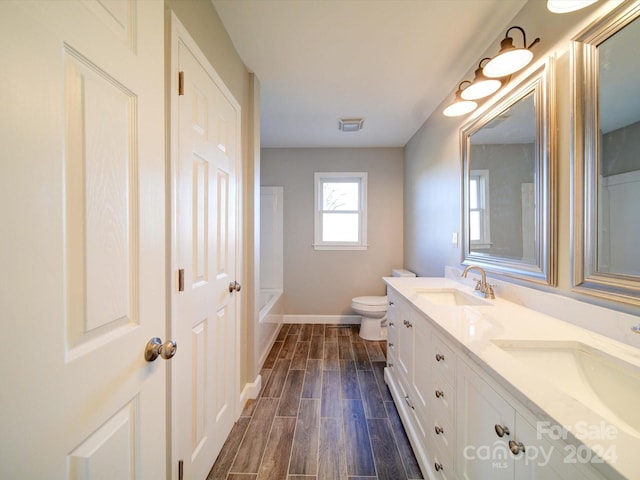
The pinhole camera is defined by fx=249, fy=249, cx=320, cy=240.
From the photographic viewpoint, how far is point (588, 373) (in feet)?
2.71

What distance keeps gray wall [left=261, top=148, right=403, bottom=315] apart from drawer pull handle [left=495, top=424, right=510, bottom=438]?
2785 millimetres

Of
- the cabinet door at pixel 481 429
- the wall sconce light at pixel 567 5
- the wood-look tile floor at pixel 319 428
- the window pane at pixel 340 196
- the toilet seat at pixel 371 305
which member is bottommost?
the wood-look tile floor at pixel 319 428

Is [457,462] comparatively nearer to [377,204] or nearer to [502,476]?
[502,476]

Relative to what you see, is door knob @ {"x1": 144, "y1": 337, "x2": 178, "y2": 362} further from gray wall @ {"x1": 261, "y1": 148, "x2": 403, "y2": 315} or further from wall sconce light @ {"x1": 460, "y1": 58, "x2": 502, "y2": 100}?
gray wall @ {"x1": 261, "y1": 148, "x2": 403, "y2": 315}

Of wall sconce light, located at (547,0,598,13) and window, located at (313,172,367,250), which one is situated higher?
wall sconce light, located at (547,0,598,13)

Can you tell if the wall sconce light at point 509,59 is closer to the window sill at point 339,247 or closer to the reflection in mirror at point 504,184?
the reflection in mirror at point 504,184

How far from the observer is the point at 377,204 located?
139 inches

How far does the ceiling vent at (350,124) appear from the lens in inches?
104

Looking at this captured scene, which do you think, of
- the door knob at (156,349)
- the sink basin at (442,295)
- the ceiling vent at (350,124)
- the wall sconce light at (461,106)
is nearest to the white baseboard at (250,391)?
the door knob at (156,349)

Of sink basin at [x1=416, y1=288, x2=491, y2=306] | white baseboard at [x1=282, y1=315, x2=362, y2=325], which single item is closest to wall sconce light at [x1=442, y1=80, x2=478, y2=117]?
sink basin at [x1=416, y1=288, x2=491, y2=306]

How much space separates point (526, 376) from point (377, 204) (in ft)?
9.80

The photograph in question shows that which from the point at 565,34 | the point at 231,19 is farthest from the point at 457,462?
the point at 231,19

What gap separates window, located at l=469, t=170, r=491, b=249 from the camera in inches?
65.8

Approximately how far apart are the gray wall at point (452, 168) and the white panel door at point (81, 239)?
62.1 inches
